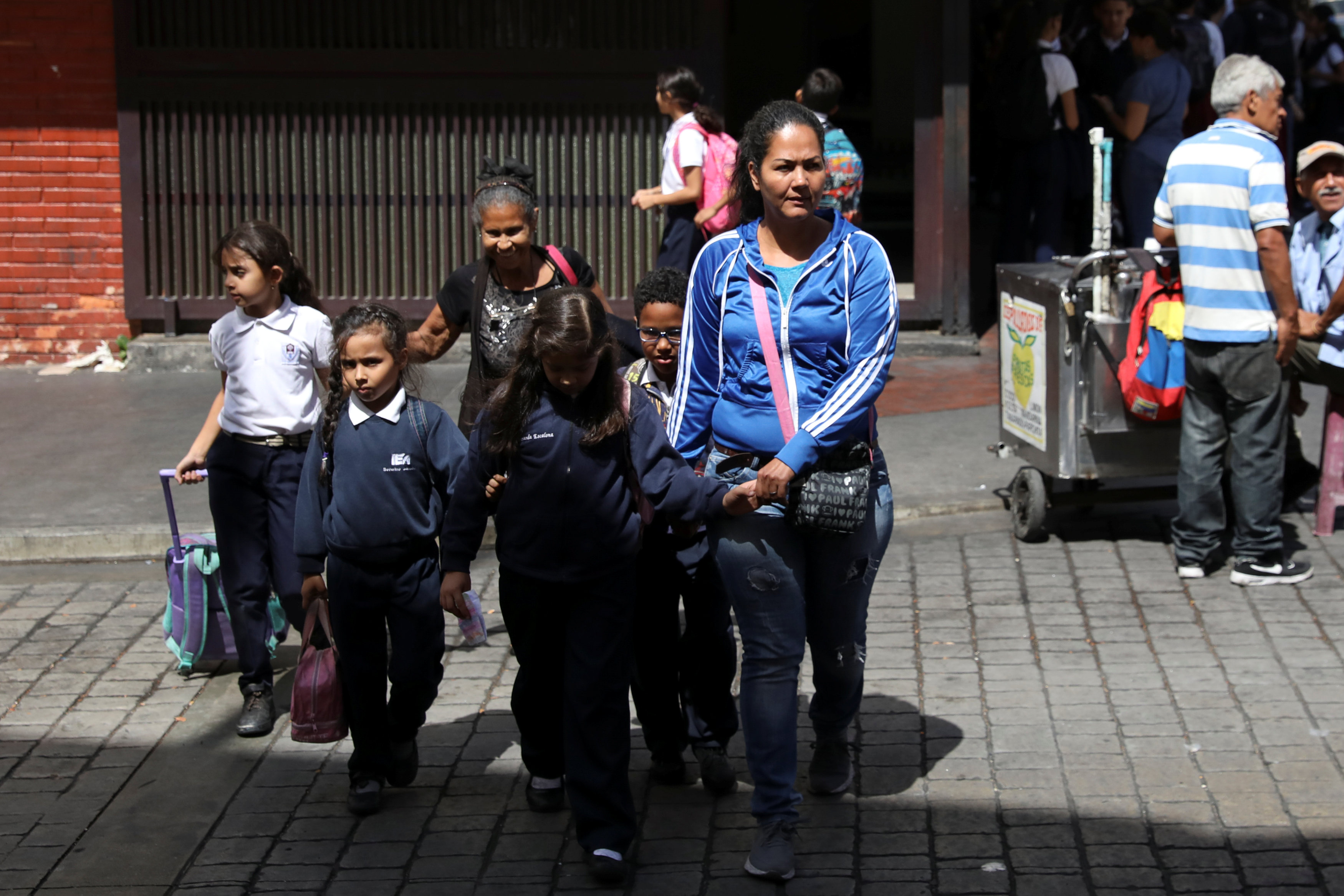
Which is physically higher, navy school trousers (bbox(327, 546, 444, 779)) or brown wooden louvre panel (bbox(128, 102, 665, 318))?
brown wooden louvre panel (bbox(128, 102, 665, 318))

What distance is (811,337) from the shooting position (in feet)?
13.0

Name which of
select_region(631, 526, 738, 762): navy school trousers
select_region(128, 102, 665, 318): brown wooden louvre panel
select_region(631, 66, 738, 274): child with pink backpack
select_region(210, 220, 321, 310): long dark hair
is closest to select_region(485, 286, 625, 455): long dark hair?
select_region(631, 526, 738, 762): navy school trousers

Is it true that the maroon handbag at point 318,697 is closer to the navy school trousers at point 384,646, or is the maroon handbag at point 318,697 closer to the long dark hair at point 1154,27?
the navy school trousers at point 384,646

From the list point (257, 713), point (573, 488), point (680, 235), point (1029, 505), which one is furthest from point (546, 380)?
point (680, 235)

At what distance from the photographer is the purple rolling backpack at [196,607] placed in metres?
5.54

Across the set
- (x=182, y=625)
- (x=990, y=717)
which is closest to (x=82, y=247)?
(x=182, y=625)

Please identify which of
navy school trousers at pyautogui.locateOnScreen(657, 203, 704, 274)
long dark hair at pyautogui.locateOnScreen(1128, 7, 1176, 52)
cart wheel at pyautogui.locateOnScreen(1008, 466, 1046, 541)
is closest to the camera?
cart wheel at pyautogui.locateOnScreen(1008, 466, 1046, 541)

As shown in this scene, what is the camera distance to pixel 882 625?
237 inches

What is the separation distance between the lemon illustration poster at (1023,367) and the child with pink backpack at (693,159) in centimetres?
190

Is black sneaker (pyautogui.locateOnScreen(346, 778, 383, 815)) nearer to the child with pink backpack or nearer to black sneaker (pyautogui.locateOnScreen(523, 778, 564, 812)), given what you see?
black sneaker (pyautogui.locateOnScreen(523, 778, 564, 812))

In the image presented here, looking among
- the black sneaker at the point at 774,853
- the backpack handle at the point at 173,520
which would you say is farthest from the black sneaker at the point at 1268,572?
the backpack handle at the point at 173,520

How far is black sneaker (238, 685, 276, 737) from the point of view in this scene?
514 centimetres

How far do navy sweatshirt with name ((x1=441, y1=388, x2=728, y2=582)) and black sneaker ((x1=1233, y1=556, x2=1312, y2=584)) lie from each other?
3193mm

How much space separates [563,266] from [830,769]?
1.87m
